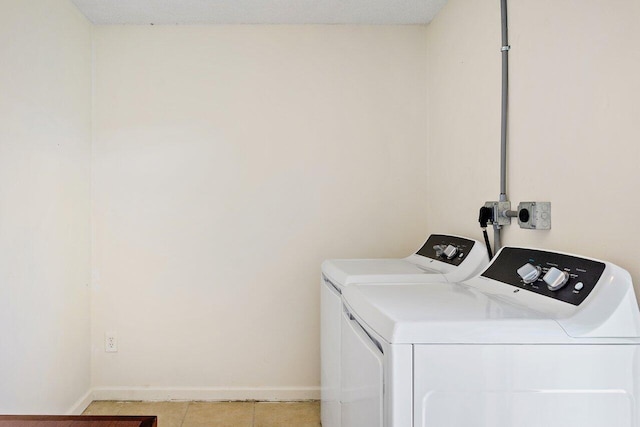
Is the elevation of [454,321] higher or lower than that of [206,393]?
higher

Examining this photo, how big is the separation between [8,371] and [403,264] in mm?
1686

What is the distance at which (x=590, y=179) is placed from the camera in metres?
1.38

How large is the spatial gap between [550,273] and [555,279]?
3cm

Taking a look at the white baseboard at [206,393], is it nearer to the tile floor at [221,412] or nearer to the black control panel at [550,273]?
the tile floor at [221,412]

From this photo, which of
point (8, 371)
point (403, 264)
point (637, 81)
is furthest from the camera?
point (403, 264)

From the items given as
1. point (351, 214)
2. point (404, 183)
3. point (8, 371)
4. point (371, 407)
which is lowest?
point (8, 371)

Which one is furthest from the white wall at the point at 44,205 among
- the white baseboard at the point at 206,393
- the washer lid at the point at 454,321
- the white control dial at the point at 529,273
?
the white control dial at the point at 529,273

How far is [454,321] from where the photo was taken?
112 centimetres

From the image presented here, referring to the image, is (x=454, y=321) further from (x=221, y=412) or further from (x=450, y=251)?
(x=221, y=412)

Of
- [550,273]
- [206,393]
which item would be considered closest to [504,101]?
[550,273]

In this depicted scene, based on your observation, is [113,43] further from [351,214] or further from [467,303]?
[467,303]

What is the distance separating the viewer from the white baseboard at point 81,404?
8.31ft

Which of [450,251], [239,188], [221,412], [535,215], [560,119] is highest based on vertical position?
[560,119]

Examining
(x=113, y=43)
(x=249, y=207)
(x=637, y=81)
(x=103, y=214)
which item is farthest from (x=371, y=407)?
(x=113, y=43)
